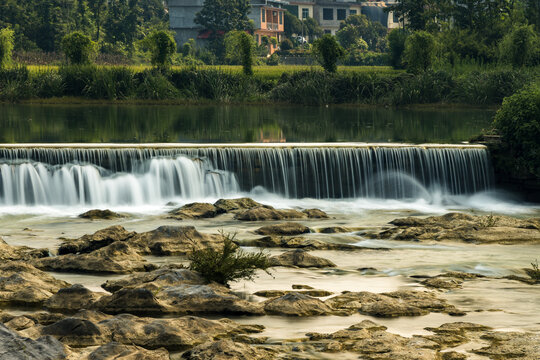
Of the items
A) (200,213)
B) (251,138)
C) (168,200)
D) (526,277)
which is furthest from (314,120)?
(526,277)

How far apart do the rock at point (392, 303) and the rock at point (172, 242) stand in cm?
413

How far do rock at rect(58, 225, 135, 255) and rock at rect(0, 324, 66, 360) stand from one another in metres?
6.63

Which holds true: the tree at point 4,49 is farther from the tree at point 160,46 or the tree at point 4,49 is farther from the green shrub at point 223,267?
the green shrub at point 223,267

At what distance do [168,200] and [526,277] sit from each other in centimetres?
1112

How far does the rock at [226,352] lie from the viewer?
10.7m

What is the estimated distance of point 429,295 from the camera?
551 inches

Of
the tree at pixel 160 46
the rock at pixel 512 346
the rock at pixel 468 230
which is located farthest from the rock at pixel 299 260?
the tree at pixel 160 46

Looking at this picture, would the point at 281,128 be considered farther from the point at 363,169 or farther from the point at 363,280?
the point at 363,280

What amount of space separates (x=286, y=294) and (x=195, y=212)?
346 inches

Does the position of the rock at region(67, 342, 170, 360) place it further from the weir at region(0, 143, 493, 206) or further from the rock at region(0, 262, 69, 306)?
the weir at region(0, 143, 493, 206)

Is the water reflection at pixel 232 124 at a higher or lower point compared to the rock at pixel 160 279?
higher

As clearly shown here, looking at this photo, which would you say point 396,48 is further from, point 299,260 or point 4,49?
point 299,260

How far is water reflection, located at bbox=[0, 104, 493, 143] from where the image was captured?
1256 inches

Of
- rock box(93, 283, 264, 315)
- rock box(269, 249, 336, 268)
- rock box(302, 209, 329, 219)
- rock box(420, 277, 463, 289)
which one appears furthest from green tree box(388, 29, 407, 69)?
rock box(93, 283, 264, 315)
